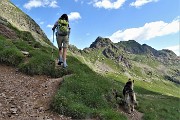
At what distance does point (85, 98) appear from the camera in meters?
21.1

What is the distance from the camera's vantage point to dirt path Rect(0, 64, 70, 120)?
18.0 meters

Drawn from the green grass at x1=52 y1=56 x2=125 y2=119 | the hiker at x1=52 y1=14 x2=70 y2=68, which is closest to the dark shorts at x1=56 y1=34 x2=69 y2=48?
the hiker at x1=52 y1=14 x2=70 y2=68

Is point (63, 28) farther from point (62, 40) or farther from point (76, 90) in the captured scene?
point (76, 90)

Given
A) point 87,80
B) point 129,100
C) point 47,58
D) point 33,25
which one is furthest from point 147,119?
point 33,25

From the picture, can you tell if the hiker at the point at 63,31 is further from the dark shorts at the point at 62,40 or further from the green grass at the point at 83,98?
the green grass at the point at 83,98

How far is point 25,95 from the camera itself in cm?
2061

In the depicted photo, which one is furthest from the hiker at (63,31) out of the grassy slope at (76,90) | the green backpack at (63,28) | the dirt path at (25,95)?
the dirt path at (25,95)

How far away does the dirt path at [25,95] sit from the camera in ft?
58.9

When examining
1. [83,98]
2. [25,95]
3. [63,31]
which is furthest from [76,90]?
[63,31]

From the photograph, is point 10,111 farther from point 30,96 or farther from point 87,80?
point 87,80

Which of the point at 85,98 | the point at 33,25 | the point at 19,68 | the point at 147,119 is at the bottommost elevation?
the point at 147,119

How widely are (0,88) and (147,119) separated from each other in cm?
1095

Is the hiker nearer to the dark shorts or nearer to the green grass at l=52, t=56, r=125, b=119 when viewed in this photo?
the dark shorts

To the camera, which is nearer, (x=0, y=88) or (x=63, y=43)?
(x=0, y=88)
